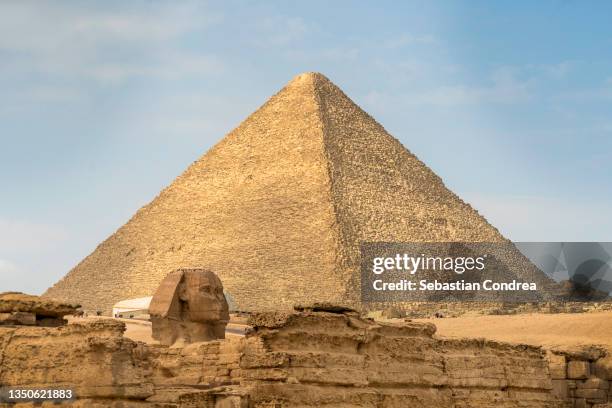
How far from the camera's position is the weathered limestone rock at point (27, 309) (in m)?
10.8

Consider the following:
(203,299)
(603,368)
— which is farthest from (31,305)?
(603,368)

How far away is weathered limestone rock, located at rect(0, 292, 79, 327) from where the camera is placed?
425 inches

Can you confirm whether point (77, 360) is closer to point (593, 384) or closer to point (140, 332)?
point (593, 384)

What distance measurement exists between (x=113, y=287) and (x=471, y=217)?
27.2 metres

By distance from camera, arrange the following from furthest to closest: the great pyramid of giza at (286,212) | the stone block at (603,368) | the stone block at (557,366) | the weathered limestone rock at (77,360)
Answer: the great pyramid of giza at (286,212), the stone block at (603,368), the stone block at (557,366), the weathered limestone rock at (77,360)

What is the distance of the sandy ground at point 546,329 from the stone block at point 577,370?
80cm

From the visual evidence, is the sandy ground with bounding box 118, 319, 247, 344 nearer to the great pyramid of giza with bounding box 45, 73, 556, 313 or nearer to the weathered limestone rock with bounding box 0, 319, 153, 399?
the weathered limestone rock with bounding box 0, 319, 153, 399

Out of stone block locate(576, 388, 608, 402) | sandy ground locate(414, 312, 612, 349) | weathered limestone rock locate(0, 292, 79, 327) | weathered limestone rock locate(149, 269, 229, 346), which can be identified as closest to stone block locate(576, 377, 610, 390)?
stone block locate(576, 388, 608, 402)

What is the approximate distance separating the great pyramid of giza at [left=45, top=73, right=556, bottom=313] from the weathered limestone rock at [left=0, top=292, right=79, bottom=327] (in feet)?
322

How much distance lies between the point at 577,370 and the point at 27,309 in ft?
22.3

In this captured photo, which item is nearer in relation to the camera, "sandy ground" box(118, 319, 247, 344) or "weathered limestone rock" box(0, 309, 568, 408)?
"weathered limestone rock" box(0, 309, 568, 408)

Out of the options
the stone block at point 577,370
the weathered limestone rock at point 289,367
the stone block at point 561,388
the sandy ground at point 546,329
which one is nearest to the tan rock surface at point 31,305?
the weathered limestone rock at point 289,367

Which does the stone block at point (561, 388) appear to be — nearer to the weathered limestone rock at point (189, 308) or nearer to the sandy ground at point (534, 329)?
the sandy ground at point (534, 329)

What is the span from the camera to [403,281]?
108938 millimetres
